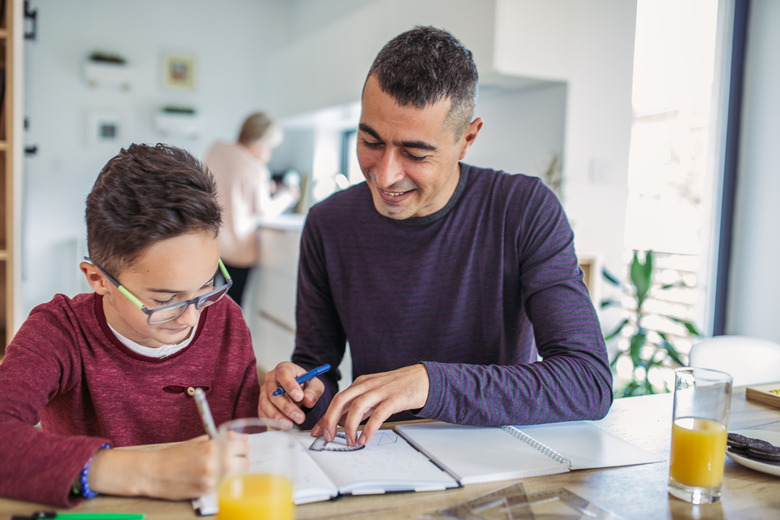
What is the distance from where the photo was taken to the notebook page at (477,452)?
0.84 metres

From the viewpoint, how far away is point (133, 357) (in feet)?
3.61

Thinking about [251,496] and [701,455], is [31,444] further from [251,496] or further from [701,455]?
[701,455]

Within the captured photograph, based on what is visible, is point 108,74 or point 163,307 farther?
point 108,74

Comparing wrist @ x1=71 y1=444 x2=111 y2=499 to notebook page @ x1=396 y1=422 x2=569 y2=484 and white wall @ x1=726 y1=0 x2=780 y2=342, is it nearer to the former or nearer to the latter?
notebook page @ x1=396 y1=422 x2=569 y2=484

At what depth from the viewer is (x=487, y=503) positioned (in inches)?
29.7

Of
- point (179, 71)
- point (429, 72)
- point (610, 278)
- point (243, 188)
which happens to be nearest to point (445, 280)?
point (429, 72)

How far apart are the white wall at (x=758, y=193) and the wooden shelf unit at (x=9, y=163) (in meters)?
3.09

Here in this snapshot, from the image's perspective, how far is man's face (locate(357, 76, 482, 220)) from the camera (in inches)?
45.1

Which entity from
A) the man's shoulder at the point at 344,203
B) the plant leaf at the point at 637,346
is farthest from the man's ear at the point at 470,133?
the plant leaf at the point at 637,346

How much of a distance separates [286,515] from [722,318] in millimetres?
3064

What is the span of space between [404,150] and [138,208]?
1.56 ft

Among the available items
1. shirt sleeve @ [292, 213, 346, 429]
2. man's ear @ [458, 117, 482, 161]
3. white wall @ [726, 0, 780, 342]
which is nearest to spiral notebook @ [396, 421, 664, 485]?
shirt sleeve @ [292, 213, 346, 429]

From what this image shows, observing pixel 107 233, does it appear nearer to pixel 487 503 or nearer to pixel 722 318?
pixel 487 503

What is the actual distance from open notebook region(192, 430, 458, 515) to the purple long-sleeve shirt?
10.8 inches
